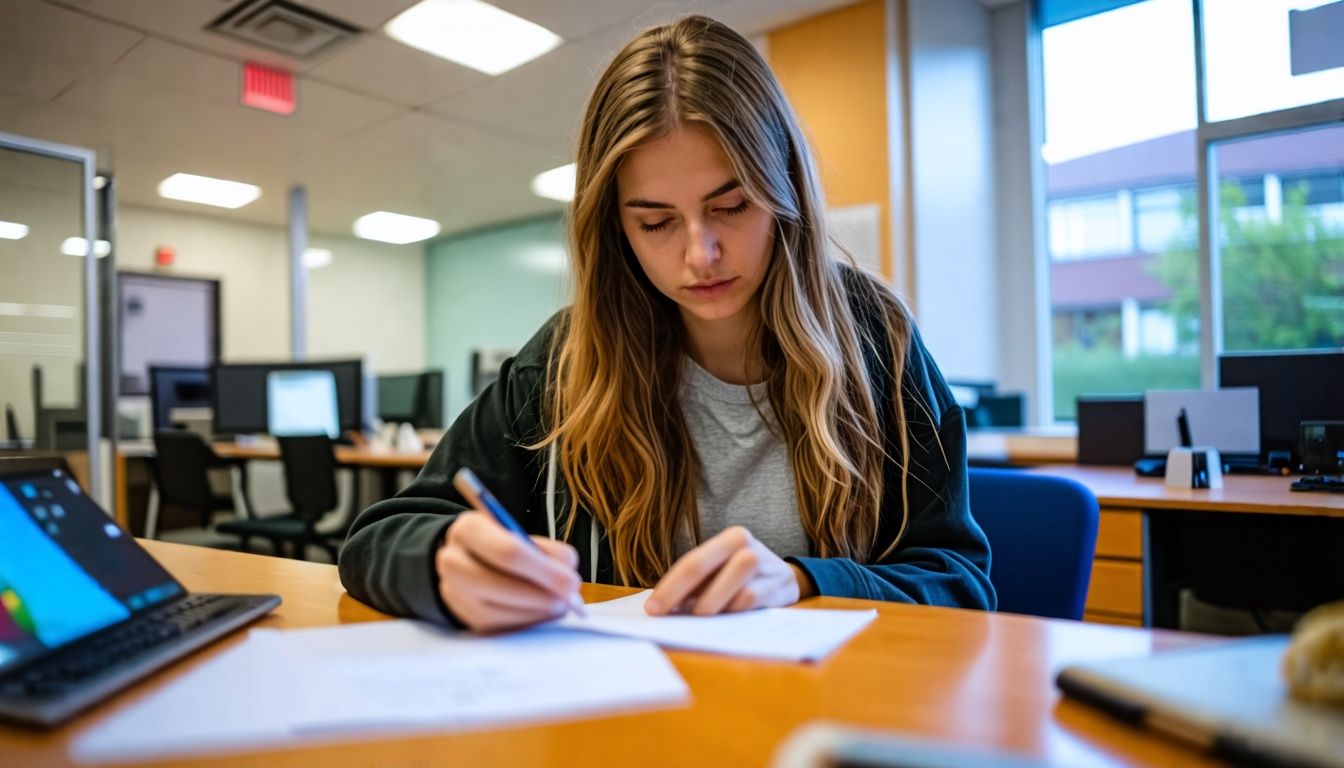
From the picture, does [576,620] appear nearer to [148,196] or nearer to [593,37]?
[593,37]

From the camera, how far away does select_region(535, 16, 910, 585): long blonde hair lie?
0.99 metres

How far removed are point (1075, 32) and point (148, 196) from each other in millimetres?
6455

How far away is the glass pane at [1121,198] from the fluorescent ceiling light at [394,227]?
5331mm

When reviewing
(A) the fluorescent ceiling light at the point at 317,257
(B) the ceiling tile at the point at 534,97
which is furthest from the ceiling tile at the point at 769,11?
(A) the fluorescent ceiling light at the point at 317,257

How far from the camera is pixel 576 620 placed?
69cm

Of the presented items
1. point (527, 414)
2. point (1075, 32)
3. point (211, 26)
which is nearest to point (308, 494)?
point (211, 26)

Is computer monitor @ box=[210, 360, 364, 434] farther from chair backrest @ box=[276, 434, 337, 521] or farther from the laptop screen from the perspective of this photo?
the laptop screen

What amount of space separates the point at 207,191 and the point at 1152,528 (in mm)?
6582

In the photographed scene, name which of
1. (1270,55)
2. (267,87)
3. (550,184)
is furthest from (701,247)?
(550,184)

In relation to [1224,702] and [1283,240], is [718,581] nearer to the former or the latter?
[1224,702]

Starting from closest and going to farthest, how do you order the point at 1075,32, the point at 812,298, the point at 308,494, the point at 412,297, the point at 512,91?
the point at 812,298
the point at 308,494
the point at 1075,32
the point at 512,91
the point at 412,297

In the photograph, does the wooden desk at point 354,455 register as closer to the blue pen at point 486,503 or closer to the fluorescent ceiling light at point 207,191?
the fluorescent ceiling light at point 207,191

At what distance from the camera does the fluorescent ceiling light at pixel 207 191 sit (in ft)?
19.7

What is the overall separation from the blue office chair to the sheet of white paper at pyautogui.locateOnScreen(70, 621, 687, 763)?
2.31 feet
